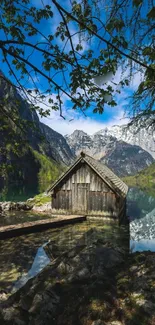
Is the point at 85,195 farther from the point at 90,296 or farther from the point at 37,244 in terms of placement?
the point at 90,296

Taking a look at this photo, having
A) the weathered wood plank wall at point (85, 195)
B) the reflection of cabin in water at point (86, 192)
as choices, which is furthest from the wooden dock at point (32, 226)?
the reflection of cabin in water at point (86, 192)

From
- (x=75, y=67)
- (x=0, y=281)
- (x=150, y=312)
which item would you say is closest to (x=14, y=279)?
(x=0, y=281)

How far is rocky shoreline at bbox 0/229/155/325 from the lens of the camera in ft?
16.9

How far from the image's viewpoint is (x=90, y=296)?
588 centimetres

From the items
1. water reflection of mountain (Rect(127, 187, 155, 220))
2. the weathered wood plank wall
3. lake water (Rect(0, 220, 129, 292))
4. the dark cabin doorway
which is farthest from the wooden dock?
water reflection of mountain (Rect(127, 187, 155, 220))

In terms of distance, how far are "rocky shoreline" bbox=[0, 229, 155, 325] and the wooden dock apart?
27.0ft

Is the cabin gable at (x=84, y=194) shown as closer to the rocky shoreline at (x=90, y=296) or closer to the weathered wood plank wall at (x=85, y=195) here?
the weathered wood plank wall at (x=85, y=195)

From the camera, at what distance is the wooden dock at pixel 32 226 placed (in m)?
16.0

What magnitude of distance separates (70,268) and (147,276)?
281cm

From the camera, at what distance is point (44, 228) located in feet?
60.9

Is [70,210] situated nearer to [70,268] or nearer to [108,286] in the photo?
[70,268]

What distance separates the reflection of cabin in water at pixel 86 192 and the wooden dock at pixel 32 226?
1653 mm

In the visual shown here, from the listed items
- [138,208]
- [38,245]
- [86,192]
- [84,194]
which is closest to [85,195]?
[84,194]

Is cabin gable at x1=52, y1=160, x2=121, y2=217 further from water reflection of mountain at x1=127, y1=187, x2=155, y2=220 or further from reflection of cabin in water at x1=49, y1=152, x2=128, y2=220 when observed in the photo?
water reflection of mountain at x1=127, y1=187, x2=155, y2=220
